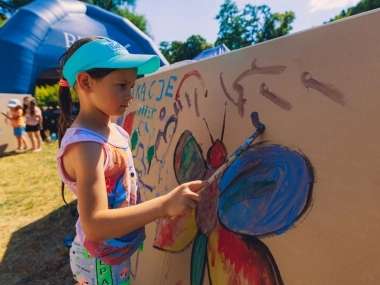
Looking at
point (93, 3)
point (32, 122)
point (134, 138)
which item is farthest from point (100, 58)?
point (93, 3)

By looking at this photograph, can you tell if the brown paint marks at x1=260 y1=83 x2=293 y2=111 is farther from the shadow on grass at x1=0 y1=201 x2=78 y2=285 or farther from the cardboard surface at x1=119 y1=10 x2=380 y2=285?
the shadow on grass at x1=0 y1=201 x2=78 y2=285

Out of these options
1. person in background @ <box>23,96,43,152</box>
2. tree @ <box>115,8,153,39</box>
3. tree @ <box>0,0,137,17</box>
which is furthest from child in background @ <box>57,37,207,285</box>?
tree @ <box>115,8,153,39</box>

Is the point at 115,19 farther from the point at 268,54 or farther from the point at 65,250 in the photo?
the point at 268,54

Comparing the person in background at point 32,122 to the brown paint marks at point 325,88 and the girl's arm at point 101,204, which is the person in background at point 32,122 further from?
the brown paint marks at point 325,88

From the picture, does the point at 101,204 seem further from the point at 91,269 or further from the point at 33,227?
the point at 33,227

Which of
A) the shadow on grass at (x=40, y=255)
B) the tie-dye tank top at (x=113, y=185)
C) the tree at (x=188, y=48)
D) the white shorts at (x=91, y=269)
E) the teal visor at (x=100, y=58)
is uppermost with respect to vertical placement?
the tree at (x=188, y=48)

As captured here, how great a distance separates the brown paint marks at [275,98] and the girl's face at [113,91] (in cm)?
50

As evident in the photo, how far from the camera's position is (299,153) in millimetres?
973

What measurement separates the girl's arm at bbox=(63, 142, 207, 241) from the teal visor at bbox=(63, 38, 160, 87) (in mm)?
285

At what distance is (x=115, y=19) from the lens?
424 inches

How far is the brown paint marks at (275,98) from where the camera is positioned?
1029mm

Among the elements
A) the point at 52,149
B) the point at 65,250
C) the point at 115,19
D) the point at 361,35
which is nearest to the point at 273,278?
the point at 361,35

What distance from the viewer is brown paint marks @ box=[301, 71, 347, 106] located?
87 centimetres

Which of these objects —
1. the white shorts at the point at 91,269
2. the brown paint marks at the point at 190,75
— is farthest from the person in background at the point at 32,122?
the white shorts at the point at 91,269
